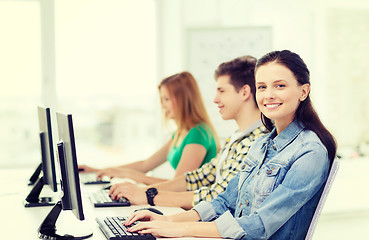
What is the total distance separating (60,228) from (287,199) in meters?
0.81

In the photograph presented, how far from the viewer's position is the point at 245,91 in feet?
7.30

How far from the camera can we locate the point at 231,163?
215 centimetres

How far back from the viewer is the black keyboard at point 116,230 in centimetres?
152

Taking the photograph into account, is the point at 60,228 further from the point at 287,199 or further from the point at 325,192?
the point at 325,192

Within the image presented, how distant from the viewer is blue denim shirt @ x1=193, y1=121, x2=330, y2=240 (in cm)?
147

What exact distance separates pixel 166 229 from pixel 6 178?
2.11 m

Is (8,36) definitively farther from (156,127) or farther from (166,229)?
(166,229)

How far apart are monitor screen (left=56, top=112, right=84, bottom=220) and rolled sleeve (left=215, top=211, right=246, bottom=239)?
1.37ft

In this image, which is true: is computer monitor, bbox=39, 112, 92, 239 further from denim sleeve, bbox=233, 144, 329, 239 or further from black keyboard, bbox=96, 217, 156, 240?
denim sleeve, bbox=233, 144, 329, 239

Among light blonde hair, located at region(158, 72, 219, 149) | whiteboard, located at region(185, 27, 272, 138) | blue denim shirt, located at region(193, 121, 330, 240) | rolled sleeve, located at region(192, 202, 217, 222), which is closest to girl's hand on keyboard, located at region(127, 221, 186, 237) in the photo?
blue denim shirt, located at region(193, 121, 330, 240)

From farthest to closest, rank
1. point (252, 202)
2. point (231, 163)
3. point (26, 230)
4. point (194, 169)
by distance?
point (194, 169) → point (231, 163) → point (26, 230) → point (252, 202)

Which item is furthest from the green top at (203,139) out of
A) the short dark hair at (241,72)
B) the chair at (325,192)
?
the chair at (325,192)

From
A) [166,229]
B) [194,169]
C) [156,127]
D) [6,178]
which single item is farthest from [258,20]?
[166,229]

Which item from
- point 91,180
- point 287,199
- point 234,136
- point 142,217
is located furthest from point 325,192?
point 91,180
